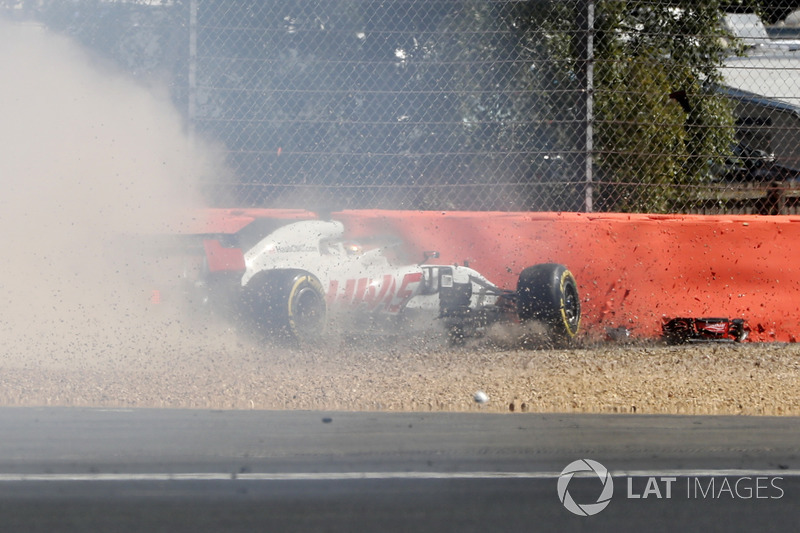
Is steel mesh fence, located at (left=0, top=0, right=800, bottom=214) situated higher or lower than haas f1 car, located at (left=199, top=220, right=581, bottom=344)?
higher

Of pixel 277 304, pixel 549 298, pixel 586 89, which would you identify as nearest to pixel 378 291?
pixel 277 304

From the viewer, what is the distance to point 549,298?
6488 millimetres

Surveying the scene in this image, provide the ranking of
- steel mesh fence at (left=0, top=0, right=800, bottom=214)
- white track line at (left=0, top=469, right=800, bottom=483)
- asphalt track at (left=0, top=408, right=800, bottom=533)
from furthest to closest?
steel mesh fence at (left=0, top=0, right=800, bottom=214) → white track line at (left=0, top=469, right=800, bottom=483) → asphalt track at (left=0, top=408, right=800, bottom=533)

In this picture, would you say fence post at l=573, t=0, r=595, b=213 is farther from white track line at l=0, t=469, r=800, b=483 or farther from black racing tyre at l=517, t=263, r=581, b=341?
white track line at l=0, t=469, r=800, b=483

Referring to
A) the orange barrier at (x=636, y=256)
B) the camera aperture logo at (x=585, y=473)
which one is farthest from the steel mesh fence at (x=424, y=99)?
the camera aperture logo at (x=585, y=473)

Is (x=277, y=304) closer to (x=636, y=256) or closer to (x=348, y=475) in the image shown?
(x=348, y=475)

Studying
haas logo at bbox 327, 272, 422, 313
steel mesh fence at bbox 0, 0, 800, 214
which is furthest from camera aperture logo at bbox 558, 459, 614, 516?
steel mesh fence at bbox 0, 0, 800, 214

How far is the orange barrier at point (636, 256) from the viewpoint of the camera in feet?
23.4

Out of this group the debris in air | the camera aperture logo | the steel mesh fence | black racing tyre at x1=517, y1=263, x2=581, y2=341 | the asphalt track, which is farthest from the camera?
the steel mesh fence

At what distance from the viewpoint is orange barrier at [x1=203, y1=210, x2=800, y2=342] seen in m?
7.12

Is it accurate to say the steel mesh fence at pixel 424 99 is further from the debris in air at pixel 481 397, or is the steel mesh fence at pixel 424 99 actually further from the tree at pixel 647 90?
the debris in air at pixel 481 397

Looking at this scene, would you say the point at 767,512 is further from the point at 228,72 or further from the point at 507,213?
the point at 228,72

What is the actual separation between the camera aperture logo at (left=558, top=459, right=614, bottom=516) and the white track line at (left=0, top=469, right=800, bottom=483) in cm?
5

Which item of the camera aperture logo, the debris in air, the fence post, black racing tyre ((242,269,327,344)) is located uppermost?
the fence post
